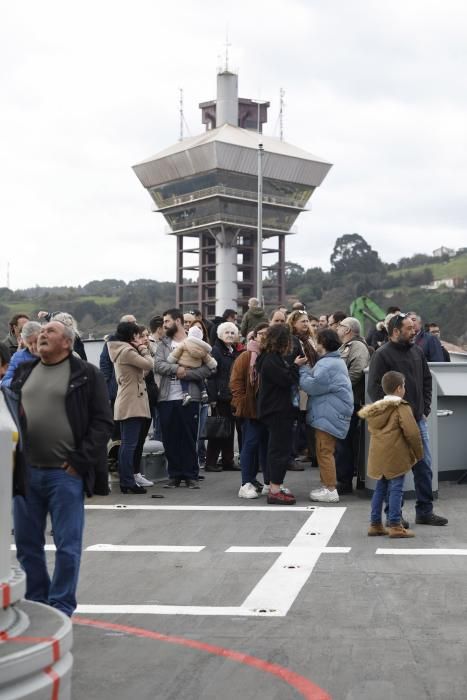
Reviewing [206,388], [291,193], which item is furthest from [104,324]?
[206,388]

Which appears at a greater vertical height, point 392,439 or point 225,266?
point 225,266

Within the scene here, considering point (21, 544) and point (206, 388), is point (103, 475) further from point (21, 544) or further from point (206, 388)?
point (206, 388)

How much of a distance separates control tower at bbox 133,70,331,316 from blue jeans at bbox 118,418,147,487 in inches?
4716

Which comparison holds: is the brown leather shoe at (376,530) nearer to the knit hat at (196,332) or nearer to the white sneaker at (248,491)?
the white sneaker at (248,491)

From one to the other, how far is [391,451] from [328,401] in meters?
2.20

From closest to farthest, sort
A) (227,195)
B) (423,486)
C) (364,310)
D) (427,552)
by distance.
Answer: (427,552) < (423,486) < (364,310) < (227,195)

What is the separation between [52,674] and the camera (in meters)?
4.21

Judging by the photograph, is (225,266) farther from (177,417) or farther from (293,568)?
(293,568)

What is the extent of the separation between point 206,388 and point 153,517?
3.61m

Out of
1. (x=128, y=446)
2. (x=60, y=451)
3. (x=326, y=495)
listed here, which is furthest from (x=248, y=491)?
(x=60, y=451)

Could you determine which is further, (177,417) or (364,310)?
(364,310)

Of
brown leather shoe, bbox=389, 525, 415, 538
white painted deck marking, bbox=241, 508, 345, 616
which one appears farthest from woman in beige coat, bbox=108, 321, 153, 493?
brown leather shoe, bbox=389, 525, 415, 538

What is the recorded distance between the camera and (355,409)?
12617 mm

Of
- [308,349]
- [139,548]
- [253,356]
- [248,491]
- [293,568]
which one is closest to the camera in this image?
[293,568]
